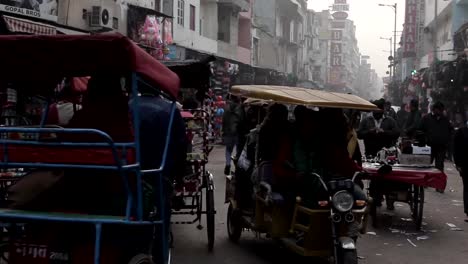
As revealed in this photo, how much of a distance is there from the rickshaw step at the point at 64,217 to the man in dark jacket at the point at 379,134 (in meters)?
7.31

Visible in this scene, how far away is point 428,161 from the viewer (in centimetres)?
930

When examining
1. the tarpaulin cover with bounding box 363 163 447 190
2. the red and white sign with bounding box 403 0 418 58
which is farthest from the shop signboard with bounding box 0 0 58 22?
the red and white sign with bounding box 403 0 418 58

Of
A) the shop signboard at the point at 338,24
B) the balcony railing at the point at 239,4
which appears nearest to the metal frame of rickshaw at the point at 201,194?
the balcony railing at the point at 239,4

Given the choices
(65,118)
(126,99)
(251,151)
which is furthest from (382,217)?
(126,99)

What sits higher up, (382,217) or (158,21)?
(158,21)

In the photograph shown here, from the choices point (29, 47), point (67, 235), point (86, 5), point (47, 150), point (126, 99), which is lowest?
point (67, 235)

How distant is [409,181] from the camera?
8891mm

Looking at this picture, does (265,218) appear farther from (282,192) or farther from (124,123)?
(124,123)

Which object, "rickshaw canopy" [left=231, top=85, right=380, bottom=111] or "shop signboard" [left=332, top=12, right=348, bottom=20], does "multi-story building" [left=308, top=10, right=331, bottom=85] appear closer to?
"shop signboard" [left=332, top=12, right=348, bottom=20]

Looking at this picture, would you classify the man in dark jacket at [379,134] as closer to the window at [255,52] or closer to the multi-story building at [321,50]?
the window at [255,52]

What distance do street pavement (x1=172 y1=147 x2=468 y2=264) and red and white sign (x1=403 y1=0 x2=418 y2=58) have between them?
144 feet

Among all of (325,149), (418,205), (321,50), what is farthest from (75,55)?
(321,50)

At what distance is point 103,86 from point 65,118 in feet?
13.8

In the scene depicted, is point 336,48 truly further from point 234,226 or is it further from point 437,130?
point 234,226
